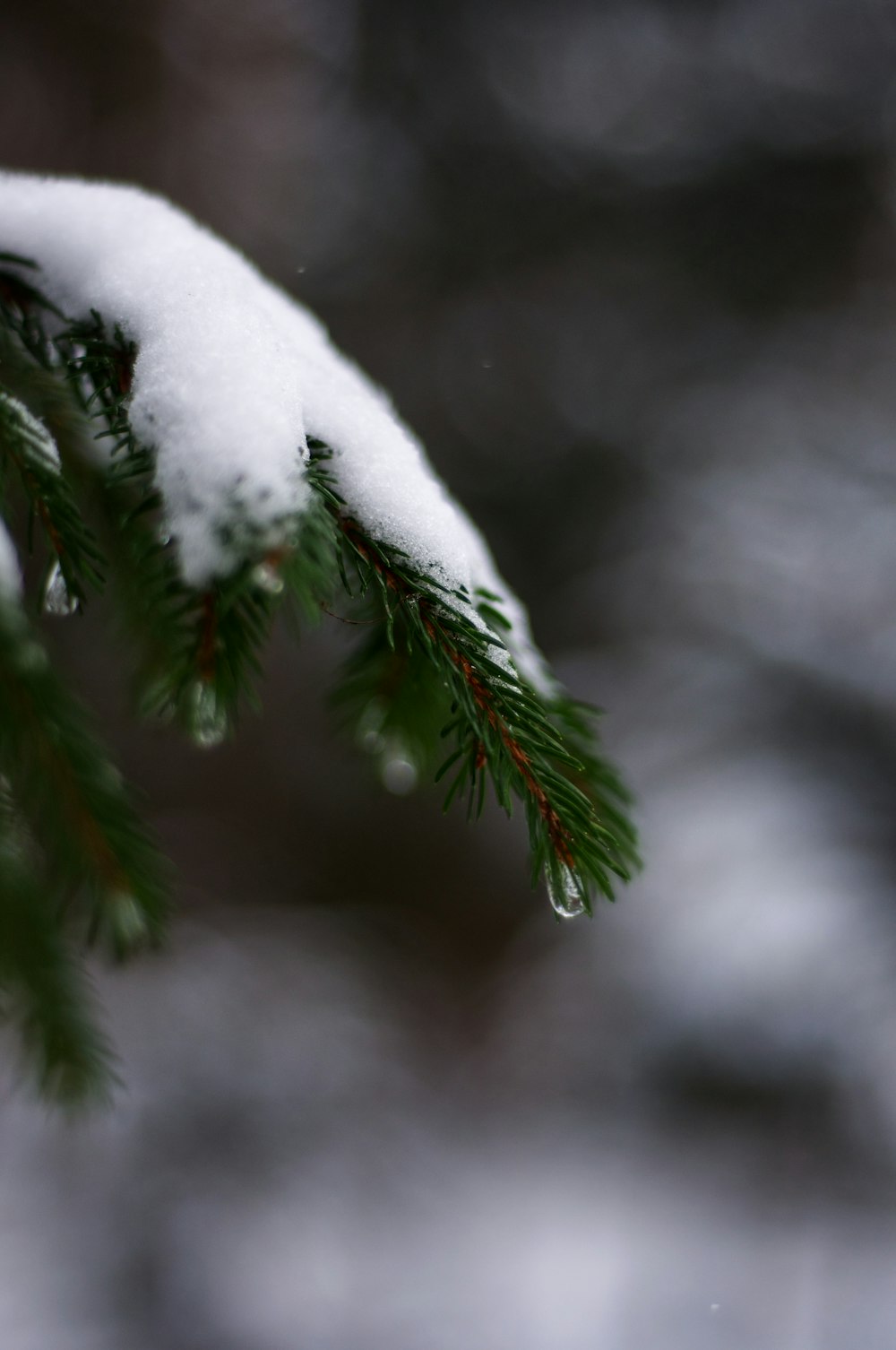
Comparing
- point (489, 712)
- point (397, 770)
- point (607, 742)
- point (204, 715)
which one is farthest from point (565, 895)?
point (607, 742)

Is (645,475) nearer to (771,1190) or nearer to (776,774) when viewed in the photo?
(776,774)

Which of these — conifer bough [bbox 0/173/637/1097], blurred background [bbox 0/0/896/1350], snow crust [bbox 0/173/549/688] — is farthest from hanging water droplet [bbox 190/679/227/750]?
blurred background [bbox 0/0/896/1350]

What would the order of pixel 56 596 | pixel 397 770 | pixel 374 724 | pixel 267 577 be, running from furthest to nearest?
1. pixel 397 770
2. pixel 374 724
3. pixel 56 596
4. pixel 267 577

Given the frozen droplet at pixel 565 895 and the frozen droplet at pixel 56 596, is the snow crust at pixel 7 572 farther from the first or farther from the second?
the frozen droplet at pixel 565 895

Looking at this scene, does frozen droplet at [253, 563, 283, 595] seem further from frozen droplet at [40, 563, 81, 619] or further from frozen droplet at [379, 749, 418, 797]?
frozen droplet at [379, 749, 418, 797]

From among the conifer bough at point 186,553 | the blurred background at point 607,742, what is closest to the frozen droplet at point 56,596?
the conifer bough at point 186,553

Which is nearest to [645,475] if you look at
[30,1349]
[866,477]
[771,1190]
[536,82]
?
[866,477]

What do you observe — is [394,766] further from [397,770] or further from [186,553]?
[186,553]
